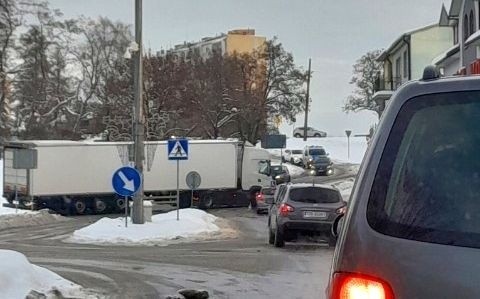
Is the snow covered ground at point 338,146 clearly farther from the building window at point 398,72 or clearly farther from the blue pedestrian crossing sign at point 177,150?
the blue pedestrian crossing sign at point 177,150

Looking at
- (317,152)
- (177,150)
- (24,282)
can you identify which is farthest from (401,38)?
(24,282)

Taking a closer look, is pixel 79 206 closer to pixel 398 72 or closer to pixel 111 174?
pixel 111 174

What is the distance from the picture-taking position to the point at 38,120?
73750 mm

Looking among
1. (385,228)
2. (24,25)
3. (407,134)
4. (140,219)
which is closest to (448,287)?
(385,228)

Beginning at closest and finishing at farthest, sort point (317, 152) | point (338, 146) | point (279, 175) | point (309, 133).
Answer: point (279, 175)
point (317, 152)
point (338, 146)
point (309, 133)

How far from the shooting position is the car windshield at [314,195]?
64.3ft

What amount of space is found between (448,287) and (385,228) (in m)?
0.34

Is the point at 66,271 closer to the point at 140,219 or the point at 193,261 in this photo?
the point at 193,261

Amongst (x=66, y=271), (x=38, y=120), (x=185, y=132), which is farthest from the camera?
(x=38, y=120)

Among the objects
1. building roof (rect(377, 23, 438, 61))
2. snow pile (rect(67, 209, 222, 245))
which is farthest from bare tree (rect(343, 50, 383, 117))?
snow pile (rect(67, 209, 222, 245))

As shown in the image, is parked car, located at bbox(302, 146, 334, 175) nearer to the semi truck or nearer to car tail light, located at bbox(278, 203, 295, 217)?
the semi truck

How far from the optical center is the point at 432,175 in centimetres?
300

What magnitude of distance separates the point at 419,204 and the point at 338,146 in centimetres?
8853

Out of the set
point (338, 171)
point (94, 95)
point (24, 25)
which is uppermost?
point (24, 25)
